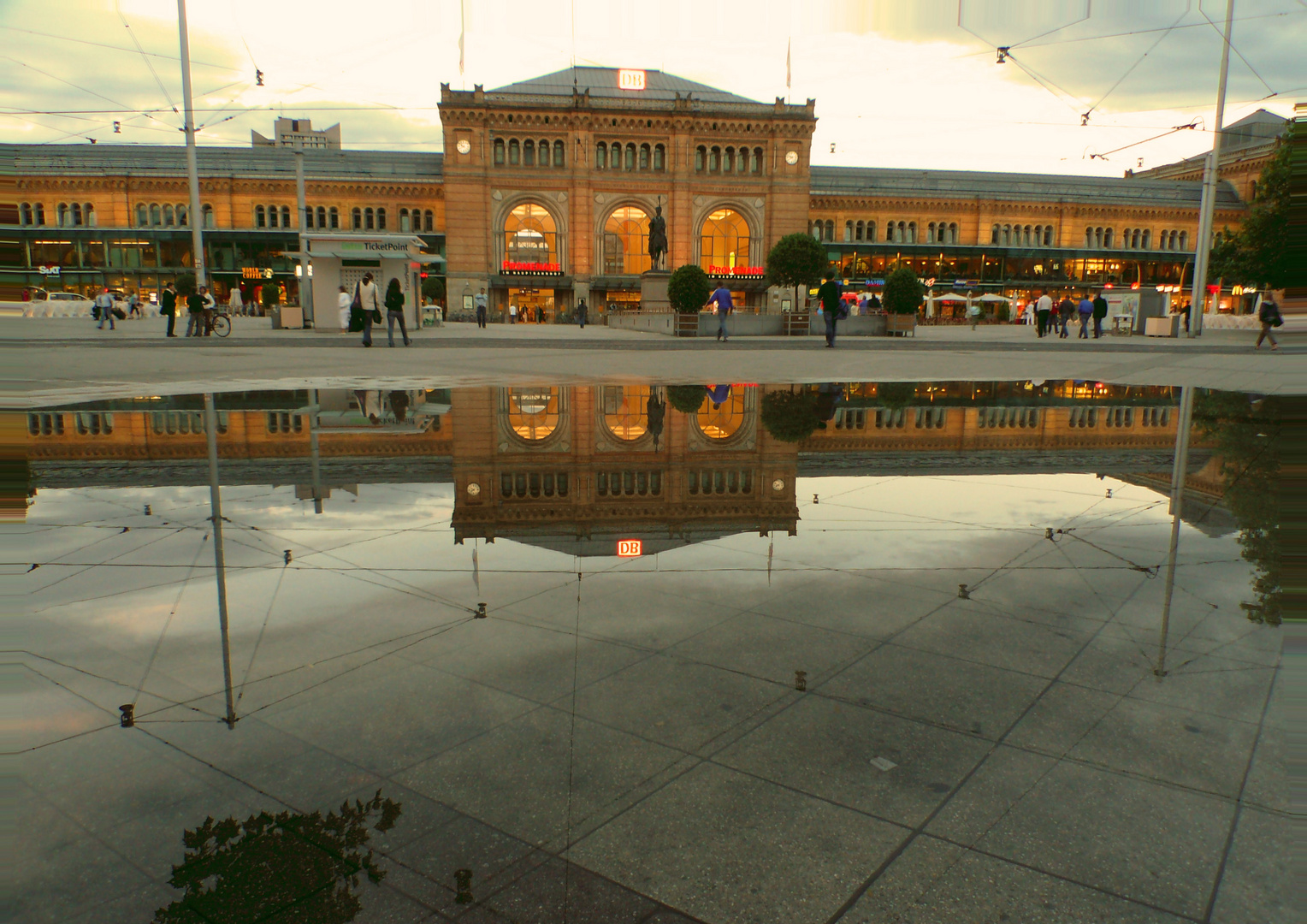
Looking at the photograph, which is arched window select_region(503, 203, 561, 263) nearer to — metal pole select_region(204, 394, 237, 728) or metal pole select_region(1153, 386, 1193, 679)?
metal pole select_region(1153, 386, 1193, 679)

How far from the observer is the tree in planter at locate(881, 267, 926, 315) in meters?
31.5

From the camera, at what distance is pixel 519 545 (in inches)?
159

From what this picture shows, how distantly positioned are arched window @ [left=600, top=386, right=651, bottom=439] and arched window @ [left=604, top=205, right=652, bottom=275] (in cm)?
4970

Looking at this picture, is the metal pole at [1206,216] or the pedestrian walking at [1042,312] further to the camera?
the pedestrian walking at [1042,312]

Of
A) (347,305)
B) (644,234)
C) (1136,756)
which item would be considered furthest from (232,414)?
(644,234)

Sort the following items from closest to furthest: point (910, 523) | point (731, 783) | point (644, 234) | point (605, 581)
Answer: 1. point (731, 783)
2. point (605, 581)
3. point (910, 523)
4. point (644, 234)

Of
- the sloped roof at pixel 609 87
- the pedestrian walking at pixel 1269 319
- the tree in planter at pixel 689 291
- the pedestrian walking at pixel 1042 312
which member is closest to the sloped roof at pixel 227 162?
the sloped roof at pixel 609 87

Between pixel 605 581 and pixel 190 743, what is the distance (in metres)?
1.74

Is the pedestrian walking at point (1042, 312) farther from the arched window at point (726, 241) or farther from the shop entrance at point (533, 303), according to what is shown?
the shop entrance at point (533, 303)

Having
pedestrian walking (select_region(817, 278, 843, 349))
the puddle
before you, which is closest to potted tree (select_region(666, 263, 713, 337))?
pedestrian walking (select_region(817, 278, 843, 349))

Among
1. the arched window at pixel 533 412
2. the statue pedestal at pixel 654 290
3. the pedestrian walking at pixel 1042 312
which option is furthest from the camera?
the statue pedestal at pixel 654 290

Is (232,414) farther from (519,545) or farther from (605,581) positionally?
(605,581)

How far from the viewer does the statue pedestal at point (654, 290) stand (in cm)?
3766

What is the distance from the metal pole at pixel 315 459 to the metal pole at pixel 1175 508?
13.9 feet
